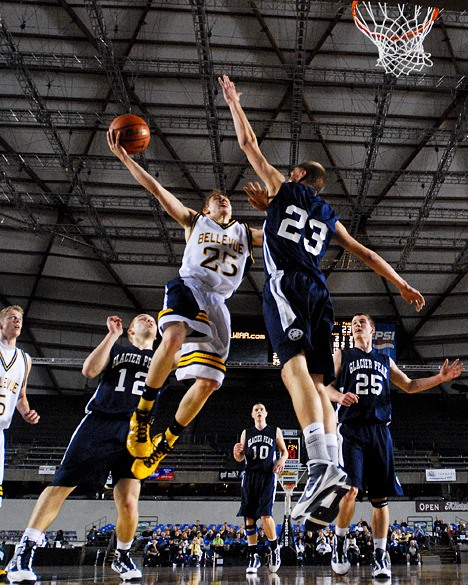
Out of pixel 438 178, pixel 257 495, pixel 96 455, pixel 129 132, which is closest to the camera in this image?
pixel 96 455

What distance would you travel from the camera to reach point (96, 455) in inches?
212

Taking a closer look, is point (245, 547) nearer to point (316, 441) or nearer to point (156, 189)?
point (156, 189)

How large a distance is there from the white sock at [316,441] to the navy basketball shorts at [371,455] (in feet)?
8.37

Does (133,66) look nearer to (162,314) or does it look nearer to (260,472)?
(260,472)

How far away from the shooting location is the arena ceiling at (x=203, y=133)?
1614 centimetres

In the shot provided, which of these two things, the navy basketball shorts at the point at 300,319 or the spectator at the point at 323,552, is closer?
the navy basketball shorts at the point at 300,319

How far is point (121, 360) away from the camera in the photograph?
19.3ft

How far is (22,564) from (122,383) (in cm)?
155

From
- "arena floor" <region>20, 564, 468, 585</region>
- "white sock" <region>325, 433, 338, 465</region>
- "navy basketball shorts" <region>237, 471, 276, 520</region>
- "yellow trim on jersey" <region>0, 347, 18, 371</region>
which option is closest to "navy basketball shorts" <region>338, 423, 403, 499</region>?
"arena floor" <region>20, 564, 468, 585</region>

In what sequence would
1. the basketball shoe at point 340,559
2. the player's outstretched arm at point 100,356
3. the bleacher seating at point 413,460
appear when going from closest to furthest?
the player's outstretched arm at point 100,356 < the basketball shoe at point 340,559 < the bleacher seating at point 413,460

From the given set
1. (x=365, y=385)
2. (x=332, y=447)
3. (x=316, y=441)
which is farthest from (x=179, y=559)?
(x=316, y=441)

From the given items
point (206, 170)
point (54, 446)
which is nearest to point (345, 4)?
point (206, 170)

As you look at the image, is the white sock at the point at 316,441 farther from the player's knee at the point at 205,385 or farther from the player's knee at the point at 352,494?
the player's knee at the point at 352,494

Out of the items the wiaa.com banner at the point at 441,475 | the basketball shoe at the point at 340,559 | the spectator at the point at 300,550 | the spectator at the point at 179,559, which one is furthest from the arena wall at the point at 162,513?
the basketball shoe at the point at 340,559
